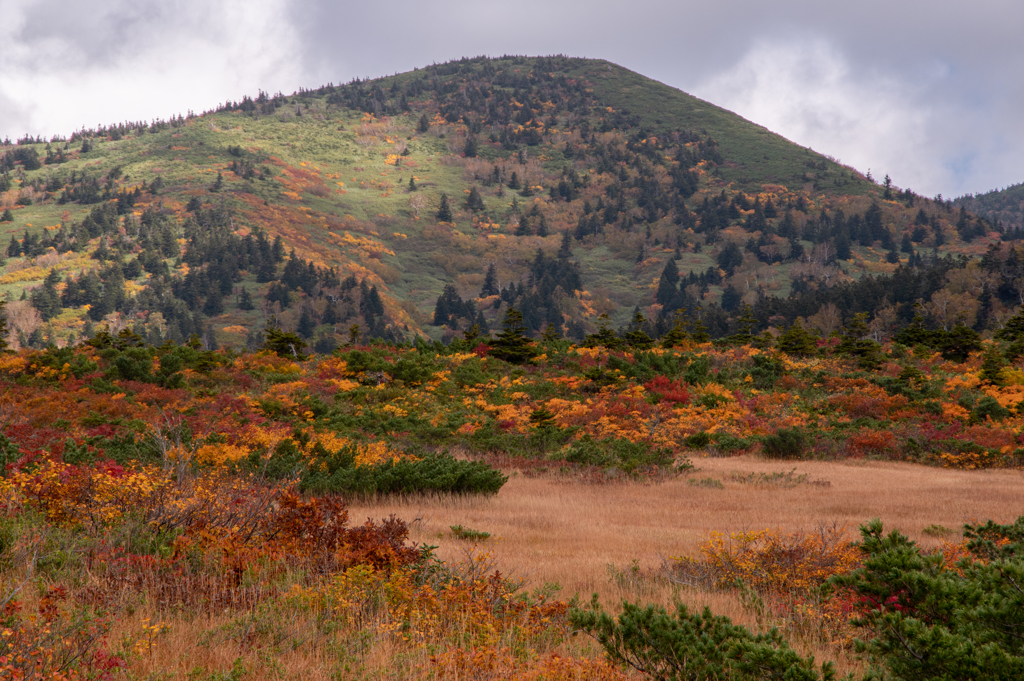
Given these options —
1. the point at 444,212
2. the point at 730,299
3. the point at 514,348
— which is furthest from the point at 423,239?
the point at 514,348

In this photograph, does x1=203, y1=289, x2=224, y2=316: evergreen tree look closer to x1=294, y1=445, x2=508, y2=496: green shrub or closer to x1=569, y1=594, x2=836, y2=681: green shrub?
x1=294, y1=445, x2=508, y2=496: green shrub

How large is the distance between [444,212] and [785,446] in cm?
14520

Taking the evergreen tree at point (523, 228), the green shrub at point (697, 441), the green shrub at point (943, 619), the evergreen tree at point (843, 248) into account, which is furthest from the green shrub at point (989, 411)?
the evergreen tree at point (523, 228)

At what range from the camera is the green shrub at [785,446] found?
18.4m

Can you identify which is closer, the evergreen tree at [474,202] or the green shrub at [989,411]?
the green shrub at [989,411]

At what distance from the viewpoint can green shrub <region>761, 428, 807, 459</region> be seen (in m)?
18.4

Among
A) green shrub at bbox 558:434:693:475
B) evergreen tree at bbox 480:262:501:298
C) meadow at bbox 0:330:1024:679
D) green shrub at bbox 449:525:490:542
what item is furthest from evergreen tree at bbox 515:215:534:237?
green shrub at bbox 449:525:490:542

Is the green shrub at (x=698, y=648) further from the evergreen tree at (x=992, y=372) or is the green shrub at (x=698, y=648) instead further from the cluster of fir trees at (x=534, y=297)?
the cluster of fir trees at (x=534, y=297)

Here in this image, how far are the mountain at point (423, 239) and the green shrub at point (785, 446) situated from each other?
3657 centimetres

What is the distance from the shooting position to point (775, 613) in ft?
18.9

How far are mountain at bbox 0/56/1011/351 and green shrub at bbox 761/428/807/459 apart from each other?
120ft

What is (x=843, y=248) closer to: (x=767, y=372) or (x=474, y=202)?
(x=474, y=202)

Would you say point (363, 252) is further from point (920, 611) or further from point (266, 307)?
point (920, 611)

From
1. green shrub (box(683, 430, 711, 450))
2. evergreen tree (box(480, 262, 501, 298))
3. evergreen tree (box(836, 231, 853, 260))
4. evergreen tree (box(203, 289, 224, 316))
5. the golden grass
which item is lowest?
green shrub (box(683, 430, 711, 450))
